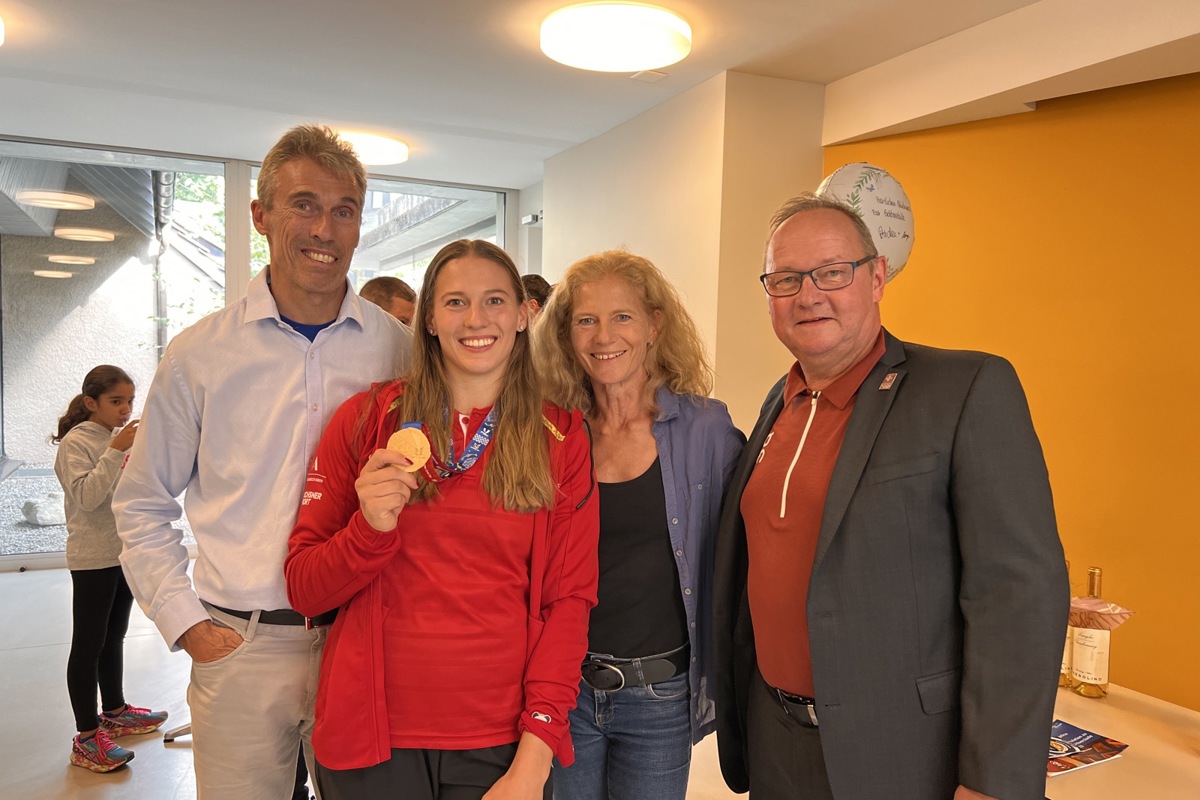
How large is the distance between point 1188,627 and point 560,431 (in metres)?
3.08

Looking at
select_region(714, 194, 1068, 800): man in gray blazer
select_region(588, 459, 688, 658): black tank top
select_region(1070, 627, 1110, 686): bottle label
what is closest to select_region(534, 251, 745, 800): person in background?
select_region(588, 459, 688, 658): black tank top

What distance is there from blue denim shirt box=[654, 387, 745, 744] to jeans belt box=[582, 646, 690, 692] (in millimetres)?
87

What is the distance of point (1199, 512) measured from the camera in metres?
3.26

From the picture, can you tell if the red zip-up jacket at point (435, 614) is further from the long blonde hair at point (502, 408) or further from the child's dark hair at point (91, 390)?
the child's dark hair at point (91, 390)

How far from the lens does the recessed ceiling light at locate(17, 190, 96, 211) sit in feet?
22.1

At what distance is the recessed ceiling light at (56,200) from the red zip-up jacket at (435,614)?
6.83 m

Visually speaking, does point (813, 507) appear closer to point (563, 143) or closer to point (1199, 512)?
point (1199, 512)

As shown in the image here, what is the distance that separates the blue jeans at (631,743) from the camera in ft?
6.09

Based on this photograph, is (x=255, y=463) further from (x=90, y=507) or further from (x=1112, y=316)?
(x=1112, y=316)

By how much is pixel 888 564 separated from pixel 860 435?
0.80 ft

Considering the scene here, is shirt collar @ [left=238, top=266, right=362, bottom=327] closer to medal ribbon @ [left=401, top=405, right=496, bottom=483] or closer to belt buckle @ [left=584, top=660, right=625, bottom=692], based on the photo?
medal ribbon @ [left=401, top=405, right=496, bottom=483]

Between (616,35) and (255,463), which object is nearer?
(255,463)

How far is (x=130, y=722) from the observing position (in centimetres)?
382

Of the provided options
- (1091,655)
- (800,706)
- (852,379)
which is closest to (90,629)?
(800,706)
